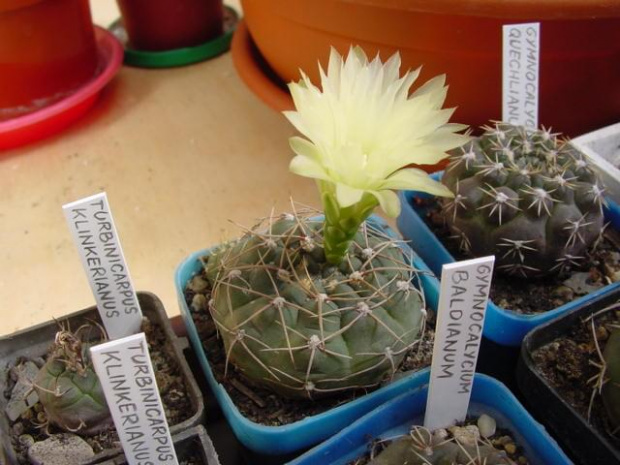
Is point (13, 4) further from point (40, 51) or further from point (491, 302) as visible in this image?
point (491, 302)

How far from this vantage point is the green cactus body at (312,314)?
63 cm

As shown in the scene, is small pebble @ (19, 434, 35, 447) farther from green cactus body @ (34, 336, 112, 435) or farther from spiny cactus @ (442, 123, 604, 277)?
spiny cactus @ (442, 123, 604, 277)

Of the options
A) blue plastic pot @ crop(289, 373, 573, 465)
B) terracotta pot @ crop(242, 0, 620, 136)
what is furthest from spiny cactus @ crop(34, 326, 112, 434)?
terracotta pot @ crop(242, 0, 620, 136)

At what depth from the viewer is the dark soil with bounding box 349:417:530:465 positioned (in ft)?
2.10

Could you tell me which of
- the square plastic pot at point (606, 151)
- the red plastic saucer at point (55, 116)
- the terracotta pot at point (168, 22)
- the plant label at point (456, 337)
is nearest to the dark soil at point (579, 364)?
the plant label at point (456, 337)

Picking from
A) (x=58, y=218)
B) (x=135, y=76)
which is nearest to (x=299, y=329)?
(x=58, y=218)

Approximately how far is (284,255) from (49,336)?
29 centimetres

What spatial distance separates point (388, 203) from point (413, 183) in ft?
0.09

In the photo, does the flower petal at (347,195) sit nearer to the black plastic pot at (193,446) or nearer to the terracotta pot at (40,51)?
the black plastic pot at (193,446)

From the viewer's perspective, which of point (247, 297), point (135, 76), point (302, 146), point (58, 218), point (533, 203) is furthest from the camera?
point (135, 76)

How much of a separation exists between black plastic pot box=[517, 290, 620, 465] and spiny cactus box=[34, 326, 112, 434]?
42 centimetres

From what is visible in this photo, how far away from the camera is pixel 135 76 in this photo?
138cm

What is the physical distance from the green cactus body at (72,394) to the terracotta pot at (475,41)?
55 cm

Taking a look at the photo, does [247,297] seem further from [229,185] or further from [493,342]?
[229,185]
